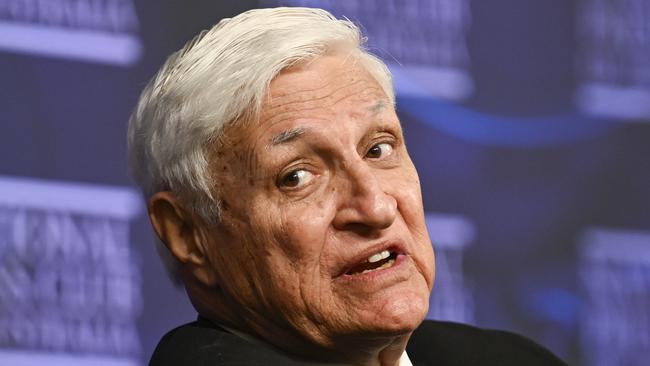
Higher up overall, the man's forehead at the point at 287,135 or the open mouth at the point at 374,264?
the man's forehead at the point at 287,135

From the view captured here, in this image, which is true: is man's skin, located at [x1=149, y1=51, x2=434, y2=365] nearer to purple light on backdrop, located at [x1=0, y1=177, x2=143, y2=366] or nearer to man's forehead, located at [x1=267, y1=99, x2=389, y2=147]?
man's forehead, located at [x1=267, y1=99, x2=389, y2=147]

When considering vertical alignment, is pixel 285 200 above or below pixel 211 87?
below

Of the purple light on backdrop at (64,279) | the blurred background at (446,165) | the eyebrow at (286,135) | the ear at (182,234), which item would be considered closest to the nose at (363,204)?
the eyebrow at (286,135)

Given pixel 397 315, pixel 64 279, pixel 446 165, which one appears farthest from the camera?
pixel 446 165

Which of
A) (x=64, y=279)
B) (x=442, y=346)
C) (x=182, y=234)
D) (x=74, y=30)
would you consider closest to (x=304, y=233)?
(x=182, y=234)

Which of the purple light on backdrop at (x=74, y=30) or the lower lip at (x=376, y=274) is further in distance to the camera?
the purple light on backdrop at (x=74, y=30)

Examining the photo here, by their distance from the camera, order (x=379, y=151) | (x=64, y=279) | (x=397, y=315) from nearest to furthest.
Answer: (x=397, y=315), (x=379, y=151), (x=64, y=279)

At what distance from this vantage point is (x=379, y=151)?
209cm

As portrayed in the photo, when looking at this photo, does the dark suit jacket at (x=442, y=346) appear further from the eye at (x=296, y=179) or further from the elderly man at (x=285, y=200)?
the eye at (x=296, y=179)

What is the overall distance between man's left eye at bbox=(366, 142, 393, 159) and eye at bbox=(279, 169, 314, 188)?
→ 0.13 meters

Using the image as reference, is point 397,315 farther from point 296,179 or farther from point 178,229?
point 178,229

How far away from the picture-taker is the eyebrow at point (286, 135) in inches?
78.2

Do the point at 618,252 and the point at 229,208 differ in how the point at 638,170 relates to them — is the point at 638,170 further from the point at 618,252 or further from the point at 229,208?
the point at 229,208

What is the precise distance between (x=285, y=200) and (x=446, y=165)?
1.46 m
